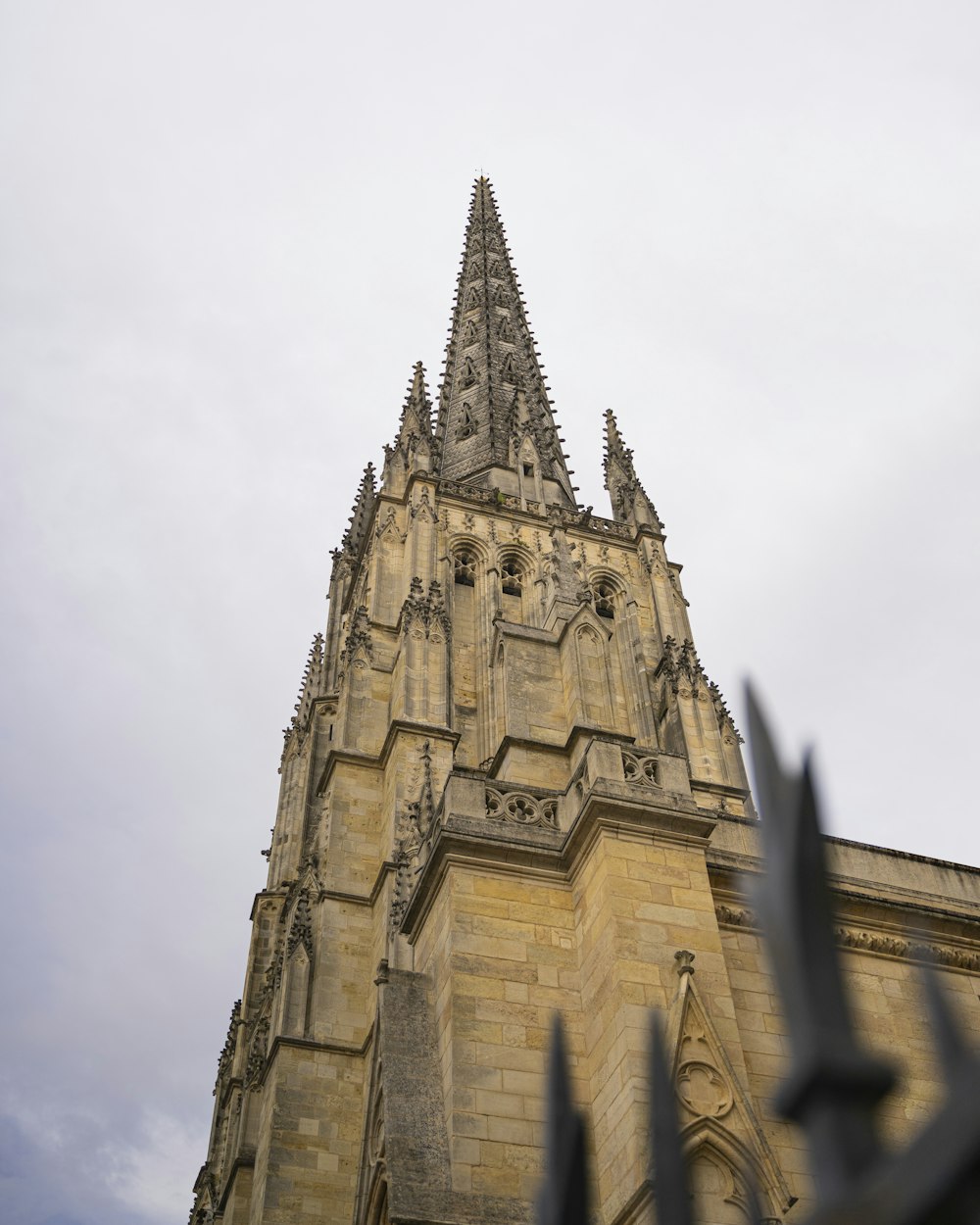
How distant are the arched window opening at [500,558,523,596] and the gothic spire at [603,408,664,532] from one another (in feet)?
16.5

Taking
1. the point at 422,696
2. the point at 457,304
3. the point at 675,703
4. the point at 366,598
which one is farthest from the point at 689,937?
the point at 457,304

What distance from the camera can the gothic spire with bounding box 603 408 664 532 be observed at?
3588 centimetres

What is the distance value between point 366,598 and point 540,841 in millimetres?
18654

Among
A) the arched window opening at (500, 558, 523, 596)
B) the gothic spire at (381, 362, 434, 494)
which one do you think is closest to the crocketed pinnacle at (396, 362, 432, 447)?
the gothic spire at (381, 362, 434, 494)

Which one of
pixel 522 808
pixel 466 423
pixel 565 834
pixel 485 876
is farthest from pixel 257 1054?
pixel 466 423

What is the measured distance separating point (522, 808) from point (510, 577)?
20260mm

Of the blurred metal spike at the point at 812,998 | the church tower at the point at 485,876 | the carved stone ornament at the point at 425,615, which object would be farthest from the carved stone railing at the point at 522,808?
the carved stone ornament at the point at 425,615

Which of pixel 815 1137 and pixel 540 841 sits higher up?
pixel 540 841

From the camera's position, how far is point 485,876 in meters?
10.6

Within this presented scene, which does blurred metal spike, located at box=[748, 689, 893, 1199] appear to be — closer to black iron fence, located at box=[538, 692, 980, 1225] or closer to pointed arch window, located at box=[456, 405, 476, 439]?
black iron fence, located at box=[538, 692, 980, 1225]

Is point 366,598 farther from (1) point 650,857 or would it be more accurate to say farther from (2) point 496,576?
(1) point 650,857

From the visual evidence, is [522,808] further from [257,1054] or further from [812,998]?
[257,1054]

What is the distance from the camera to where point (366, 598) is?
95.2ft

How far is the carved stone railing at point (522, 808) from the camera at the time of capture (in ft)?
36.7
